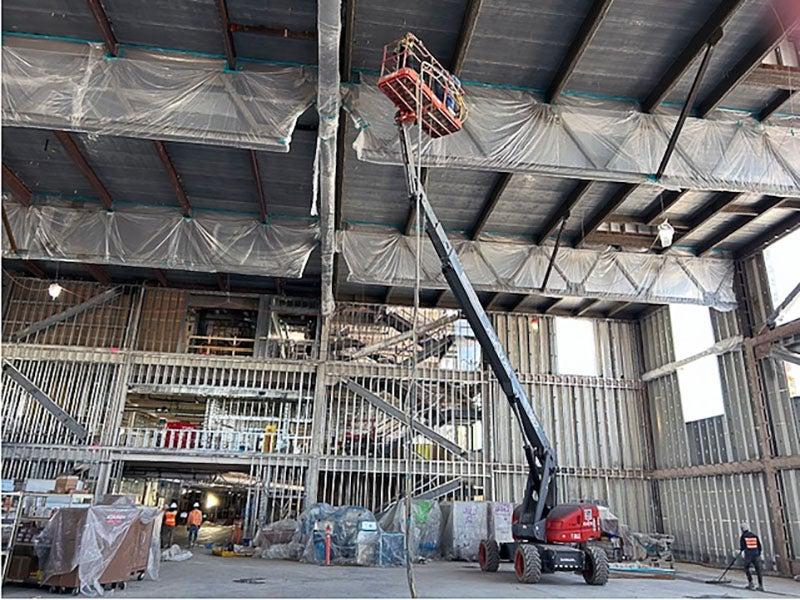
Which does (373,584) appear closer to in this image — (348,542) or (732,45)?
(348,542)

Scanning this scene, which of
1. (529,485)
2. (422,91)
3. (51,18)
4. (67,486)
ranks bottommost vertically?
(67,486)

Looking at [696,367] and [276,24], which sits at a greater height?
[276,24]

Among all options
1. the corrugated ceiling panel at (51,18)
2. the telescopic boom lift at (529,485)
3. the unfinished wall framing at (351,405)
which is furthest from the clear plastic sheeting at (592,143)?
the unfinished wall framing at (351,405)

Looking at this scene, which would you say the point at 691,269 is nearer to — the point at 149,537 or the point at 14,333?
the point at 149,537

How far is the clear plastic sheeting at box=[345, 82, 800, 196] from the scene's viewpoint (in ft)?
36.7

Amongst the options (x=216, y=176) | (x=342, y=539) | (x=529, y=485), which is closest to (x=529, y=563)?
(x=529, y=485)

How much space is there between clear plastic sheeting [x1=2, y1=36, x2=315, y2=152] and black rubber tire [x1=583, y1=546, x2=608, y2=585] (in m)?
9.82

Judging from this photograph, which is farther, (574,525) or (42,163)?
(42,163)

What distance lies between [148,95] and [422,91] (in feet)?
17.4

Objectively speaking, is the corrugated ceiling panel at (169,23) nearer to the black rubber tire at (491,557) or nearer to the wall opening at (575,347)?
the black rubber tire at (491,557)

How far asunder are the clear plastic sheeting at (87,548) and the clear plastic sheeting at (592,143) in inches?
299

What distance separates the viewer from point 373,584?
1138 centimetres

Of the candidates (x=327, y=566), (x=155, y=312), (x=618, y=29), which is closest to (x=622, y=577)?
(x=327, y=566)

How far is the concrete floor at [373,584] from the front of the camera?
9828 mm
